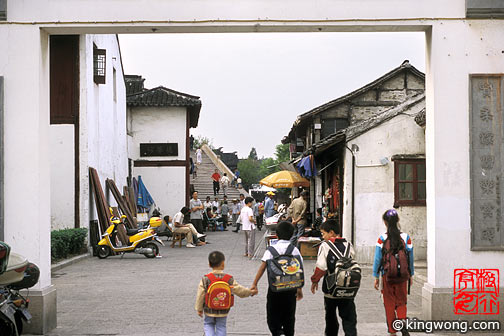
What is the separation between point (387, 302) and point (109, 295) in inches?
238

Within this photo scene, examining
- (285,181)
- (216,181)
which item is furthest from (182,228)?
(216,181)

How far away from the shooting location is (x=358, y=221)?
17.4 m

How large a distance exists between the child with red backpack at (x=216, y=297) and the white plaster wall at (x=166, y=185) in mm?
26942

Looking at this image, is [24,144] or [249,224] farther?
[249,224]

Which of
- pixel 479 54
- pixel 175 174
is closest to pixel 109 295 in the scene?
pixel 479 54

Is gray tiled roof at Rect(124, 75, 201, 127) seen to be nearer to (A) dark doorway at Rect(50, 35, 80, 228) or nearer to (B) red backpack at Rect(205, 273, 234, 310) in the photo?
(A) dark doorway at Rect(50, 35, 80, 228)

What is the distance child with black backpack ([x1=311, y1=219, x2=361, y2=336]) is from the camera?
7.66 meters

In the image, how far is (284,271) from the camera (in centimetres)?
734

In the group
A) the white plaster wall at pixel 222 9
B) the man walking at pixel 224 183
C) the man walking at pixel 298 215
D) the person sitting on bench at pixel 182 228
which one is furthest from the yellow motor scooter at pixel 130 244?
the man walking at pixel 224 183

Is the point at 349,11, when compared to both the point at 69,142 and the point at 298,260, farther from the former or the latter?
the point at 69,142

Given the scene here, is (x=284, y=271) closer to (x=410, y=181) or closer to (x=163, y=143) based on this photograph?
(x=410, y=181)

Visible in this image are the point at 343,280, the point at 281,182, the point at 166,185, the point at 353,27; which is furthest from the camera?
the point at 166,185

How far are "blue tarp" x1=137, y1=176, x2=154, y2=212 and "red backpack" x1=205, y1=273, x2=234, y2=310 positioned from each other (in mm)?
25855

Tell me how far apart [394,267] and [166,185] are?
1035 inches
